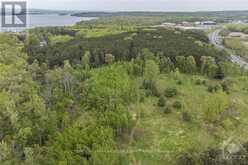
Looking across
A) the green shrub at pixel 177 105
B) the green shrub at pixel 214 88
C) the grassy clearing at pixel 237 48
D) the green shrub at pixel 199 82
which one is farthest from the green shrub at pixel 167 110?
the grassy clearing at pixel 237 48

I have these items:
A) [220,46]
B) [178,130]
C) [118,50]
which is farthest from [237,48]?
[178,130]

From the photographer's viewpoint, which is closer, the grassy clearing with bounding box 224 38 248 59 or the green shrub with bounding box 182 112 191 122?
the green shrub with bounding box 182 112 191 122

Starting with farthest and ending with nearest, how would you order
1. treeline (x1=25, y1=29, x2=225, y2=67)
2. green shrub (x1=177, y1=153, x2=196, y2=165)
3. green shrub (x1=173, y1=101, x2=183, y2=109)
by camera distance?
treeline (x1=25, y1=29, x2=225, y2=67)
green shrub (x1=173, y1=101, x2=183, y2=109)
green shrub (x1=177, y1=153, x2=196, y2=165)

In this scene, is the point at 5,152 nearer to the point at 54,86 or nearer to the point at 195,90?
the point at 54,86

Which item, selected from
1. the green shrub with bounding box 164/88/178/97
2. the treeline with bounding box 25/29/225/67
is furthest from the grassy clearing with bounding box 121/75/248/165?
the treeline with bounding box 25/29/225/67

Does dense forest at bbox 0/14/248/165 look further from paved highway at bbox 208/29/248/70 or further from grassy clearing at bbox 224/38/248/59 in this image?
grassy clearing at bbox 224/38/248/59

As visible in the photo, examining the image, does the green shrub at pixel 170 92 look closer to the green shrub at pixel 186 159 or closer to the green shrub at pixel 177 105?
the green shrub at pixel 177 105

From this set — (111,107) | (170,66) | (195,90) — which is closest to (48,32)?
(170,66)

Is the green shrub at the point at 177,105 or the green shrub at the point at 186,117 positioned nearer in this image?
the green shrub at the point at 186,117

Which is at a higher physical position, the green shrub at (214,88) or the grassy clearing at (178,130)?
the green shrub at (214,88)
